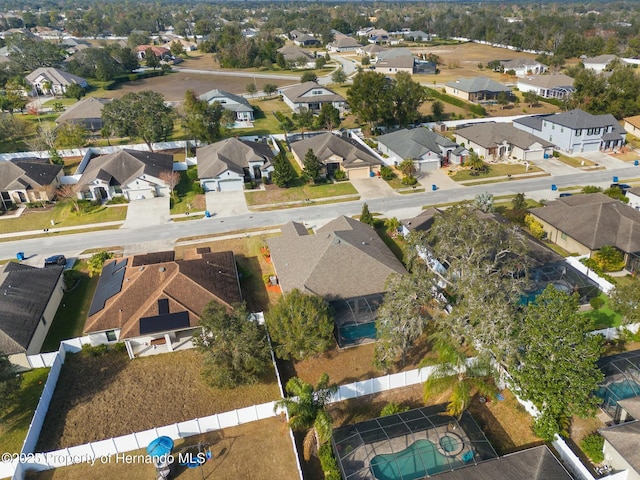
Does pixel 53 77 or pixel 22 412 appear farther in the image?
pixel 53 77

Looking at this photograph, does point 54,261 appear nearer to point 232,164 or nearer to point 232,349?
point 232,164

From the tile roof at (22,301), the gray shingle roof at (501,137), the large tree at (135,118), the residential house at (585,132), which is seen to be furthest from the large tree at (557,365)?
the large tree at (135,118)

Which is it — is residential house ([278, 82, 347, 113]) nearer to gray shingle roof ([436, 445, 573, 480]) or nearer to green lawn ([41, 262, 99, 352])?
green lawn ([41, 262, 99, 352])

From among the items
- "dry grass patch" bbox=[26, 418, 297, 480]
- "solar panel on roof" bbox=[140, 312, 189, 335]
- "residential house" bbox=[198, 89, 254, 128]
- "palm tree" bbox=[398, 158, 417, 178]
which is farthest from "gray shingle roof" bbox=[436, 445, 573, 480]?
"residential house" bbox=[198, 89, 254, 128]

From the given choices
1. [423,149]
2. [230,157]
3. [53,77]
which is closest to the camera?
[230,157]

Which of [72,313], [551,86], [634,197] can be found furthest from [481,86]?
[72,313]

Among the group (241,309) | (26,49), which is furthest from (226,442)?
(26,49)

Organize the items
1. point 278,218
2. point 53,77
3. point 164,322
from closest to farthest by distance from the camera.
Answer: point 164,322
point 278,218
point 53,77

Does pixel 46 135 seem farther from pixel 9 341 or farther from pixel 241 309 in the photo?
pixel 241 309
